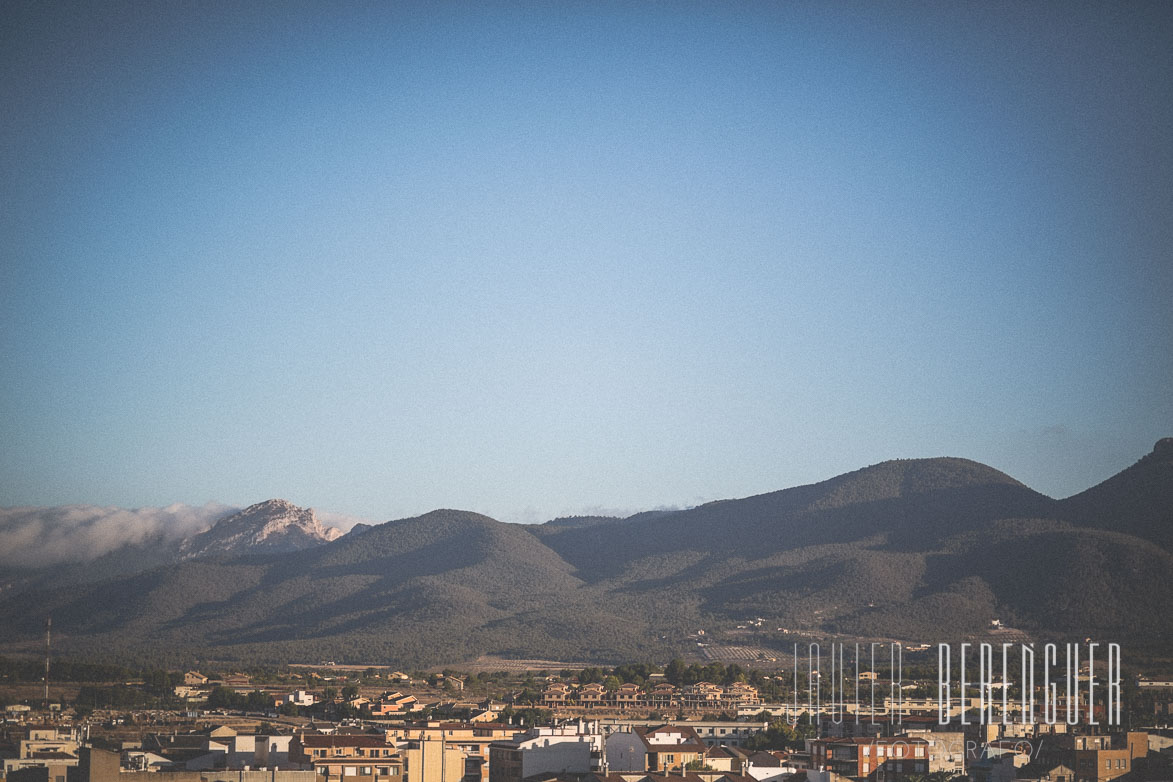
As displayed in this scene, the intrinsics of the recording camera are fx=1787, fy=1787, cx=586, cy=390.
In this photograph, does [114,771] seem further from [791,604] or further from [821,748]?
[791,604]

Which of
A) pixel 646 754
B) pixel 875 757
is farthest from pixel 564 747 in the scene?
pixel 875 757

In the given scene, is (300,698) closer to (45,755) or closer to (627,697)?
(627,697)

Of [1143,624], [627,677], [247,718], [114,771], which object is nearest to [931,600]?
[1143,624]

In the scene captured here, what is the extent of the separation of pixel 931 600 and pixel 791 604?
1506 centimetres

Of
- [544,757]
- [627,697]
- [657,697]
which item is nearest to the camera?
[544,757]

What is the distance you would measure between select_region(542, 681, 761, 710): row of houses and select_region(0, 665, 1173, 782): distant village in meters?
13.0

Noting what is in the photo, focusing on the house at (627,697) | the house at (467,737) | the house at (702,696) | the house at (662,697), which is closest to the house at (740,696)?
the house at (702,696)

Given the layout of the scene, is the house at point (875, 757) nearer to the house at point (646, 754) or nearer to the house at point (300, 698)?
the house at point (646, 754)

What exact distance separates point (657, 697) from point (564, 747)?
56376 millimetres

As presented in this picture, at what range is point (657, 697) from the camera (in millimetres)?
122312

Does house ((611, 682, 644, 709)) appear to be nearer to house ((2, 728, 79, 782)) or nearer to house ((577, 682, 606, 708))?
house ((577, 682, 606, 708))

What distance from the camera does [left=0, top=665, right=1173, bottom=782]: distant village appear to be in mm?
58906

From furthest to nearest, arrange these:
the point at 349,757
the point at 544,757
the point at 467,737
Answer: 1. the point at 467,737
2. the point at 544,757
3. the point at 349,757

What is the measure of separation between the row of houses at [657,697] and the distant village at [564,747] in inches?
511
